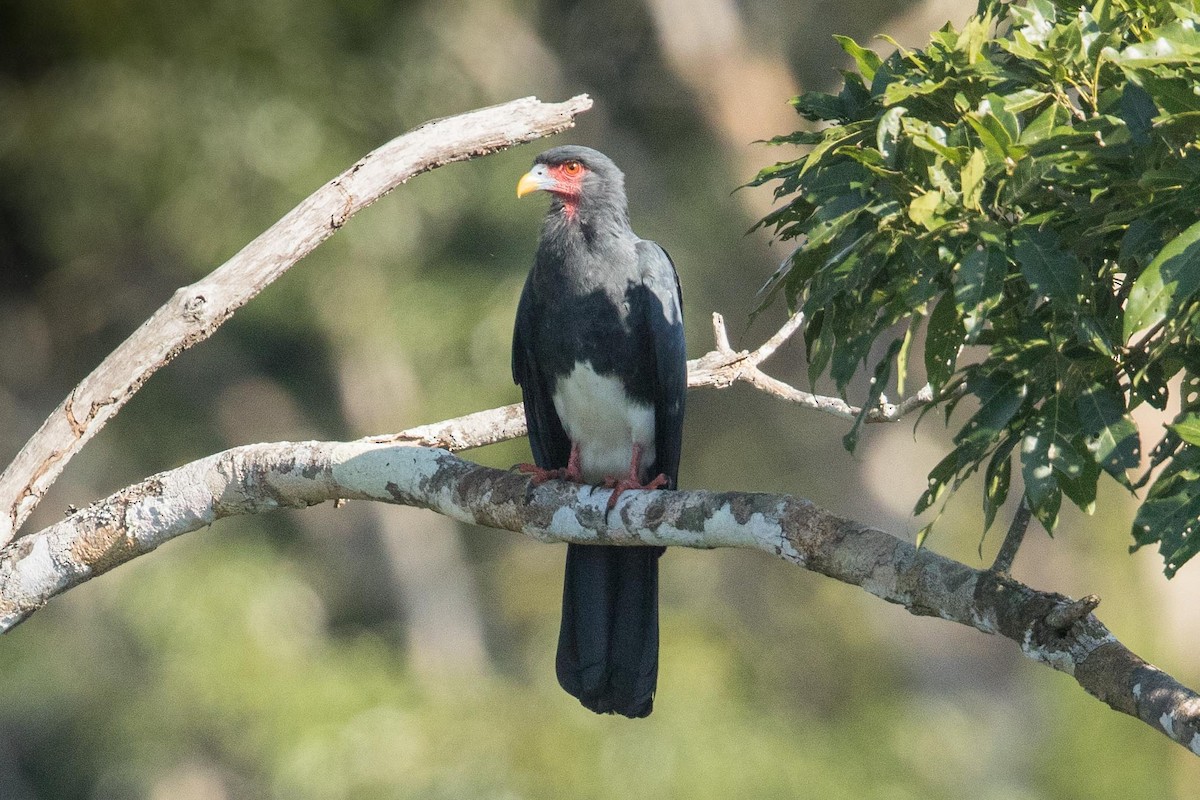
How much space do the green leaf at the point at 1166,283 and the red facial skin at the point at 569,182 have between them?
9.42ft

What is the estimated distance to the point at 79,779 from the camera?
15.4 meters

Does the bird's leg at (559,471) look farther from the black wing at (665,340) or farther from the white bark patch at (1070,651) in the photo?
the white bark patch at (1070,651)

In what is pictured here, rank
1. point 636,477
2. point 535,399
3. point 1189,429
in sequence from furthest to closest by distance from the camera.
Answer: point 535,399
point 636,477
point 1189,429

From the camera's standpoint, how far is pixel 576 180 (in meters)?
4.93

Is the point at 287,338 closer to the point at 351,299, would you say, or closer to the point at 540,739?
the point at 351,299

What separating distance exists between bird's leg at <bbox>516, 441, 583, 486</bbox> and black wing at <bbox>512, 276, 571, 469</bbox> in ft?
0.28

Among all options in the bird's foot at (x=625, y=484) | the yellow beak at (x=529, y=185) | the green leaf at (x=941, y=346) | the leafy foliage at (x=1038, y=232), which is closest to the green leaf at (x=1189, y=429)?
the leafy foliage at (x=1038, y=232)

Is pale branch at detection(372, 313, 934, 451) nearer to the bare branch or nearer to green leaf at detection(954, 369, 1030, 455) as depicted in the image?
the bare branch

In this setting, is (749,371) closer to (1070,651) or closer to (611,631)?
(611,631)

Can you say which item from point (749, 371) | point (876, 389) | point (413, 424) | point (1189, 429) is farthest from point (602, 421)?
point (413, 424)

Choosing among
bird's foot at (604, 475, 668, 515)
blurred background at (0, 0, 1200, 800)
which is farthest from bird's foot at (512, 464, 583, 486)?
blurred background at (0, 0, 1200, 800)

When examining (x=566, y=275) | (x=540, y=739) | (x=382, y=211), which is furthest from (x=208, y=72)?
(x=566, y=275)

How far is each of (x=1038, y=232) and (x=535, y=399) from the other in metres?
2.86

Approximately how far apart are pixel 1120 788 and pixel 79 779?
10792 millimetres
